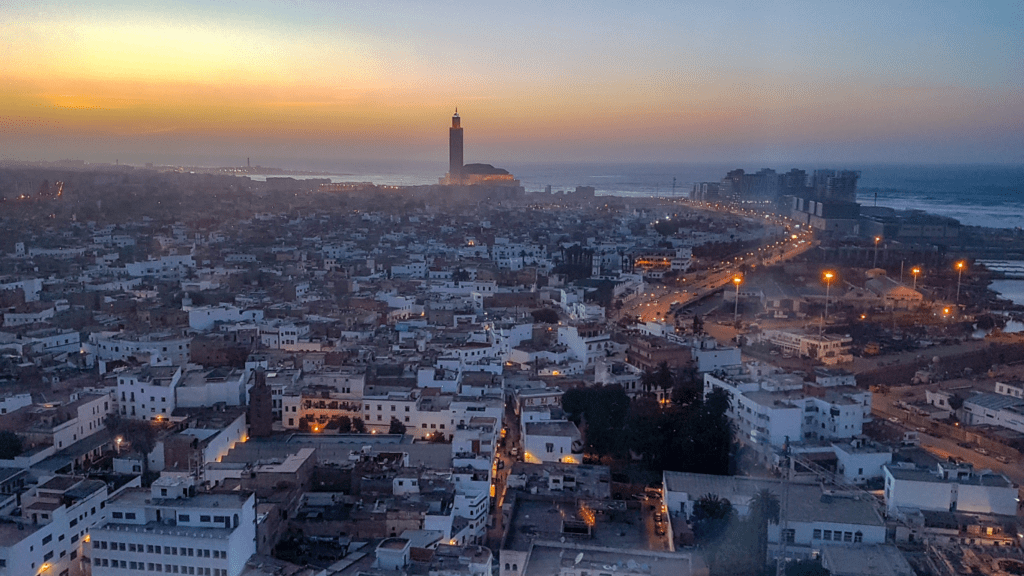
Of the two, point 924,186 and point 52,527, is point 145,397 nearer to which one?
point 52,527

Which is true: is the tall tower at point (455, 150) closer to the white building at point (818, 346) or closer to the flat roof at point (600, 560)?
the white building at point (818, 346)

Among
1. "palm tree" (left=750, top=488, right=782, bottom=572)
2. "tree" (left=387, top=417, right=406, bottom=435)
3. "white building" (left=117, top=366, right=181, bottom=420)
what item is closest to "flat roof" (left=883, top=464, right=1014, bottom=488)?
"palm tree" (left=750, top=488, right=782, bottom=572)

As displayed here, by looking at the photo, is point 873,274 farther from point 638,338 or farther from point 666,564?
point 666,564

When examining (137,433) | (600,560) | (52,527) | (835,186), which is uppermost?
(835,186)

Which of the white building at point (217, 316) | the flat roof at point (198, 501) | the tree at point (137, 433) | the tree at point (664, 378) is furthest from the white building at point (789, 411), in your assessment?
the white building at point (217, 316)

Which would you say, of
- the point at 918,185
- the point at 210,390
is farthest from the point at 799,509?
the point at 918,185

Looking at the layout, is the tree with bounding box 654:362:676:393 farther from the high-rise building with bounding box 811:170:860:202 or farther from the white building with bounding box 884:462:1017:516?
the high-rise building with bounding box 811:170:860:202

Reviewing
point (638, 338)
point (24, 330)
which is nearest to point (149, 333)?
point (24, 330)
